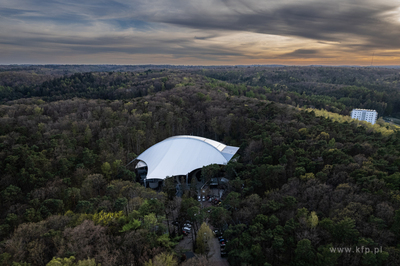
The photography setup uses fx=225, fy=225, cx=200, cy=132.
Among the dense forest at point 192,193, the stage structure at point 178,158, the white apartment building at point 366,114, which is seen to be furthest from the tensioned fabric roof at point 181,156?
the white apartment building at point 366,114

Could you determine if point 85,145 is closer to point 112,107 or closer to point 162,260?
point 112,107

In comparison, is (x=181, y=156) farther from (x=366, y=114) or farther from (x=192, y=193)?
(x=366, y=114)

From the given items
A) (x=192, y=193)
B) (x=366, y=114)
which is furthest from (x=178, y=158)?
(x=366, y=114)

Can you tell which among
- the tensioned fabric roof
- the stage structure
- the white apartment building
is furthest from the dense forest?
the white apartment building

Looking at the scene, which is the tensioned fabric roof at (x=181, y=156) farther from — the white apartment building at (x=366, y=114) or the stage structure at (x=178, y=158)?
the white apartment building at (x=366, y=114)

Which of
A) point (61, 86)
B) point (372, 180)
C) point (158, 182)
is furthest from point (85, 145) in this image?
point (61, 86)

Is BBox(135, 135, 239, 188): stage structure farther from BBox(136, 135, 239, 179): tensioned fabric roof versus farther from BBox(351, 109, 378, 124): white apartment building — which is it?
BBox(351, 109, 378, 124): white apartment building
